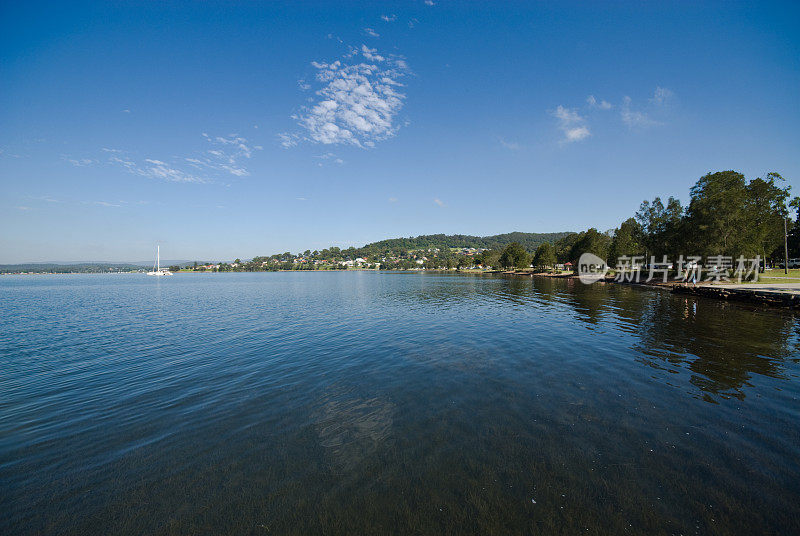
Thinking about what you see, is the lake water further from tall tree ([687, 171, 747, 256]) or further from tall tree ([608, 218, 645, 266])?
tall tree ([608, 218, 645, 266])

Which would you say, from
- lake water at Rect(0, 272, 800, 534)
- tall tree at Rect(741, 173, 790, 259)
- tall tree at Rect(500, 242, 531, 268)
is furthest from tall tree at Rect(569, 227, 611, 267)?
lake water at Rect(0, 272, 800, 534)

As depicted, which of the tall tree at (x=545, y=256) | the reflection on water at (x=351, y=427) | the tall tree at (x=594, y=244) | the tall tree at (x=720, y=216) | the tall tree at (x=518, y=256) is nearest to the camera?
the reflection on water at (x=351, y=427)

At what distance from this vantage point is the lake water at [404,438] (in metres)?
5.96

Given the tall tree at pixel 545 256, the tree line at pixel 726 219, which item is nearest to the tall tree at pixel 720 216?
the tree line at pixel 726 219

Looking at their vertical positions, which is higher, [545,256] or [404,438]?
[545,256]

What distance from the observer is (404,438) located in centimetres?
869

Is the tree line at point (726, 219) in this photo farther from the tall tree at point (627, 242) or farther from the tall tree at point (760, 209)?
the tall tree at point (627, 242)

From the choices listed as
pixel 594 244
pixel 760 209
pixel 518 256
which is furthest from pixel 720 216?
pixel 518 256

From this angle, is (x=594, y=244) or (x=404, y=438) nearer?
(x=404, y=438)

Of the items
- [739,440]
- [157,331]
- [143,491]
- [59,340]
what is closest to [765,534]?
[739,440]

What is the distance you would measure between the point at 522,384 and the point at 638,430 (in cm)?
417

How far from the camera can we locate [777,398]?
10.9 m

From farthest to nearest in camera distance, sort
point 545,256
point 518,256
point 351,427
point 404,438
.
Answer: point 518,256 < point 545,256 < point 351,427 < point 404,438

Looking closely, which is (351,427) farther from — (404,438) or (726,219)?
(726,219)
